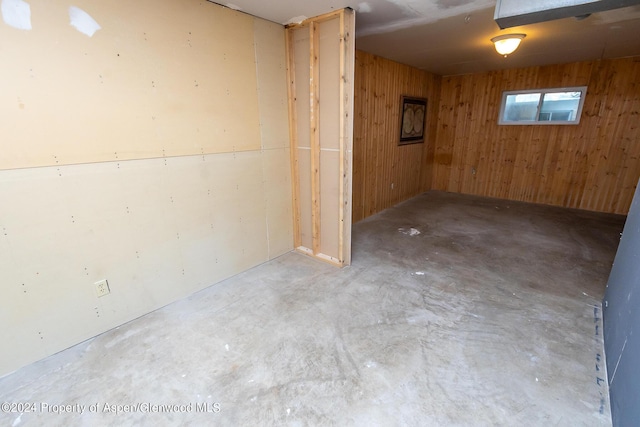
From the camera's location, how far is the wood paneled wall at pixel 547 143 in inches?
190

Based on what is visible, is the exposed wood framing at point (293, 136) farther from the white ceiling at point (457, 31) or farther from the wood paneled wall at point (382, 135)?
the wood paneled wall at point (382, 135)

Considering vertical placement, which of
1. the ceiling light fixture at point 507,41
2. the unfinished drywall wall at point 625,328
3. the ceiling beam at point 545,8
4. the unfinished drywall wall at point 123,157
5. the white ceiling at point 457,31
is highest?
the white ceiling at point 457,31

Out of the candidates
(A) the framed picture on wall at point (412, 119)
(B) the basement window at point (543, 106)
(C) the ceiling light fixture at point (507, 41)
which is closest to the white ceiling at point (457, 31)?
(C) the ceiling light fixture at point (507, 41)

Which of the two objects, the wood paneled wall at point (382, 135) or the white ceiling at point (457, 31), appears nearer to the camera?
the white ceiling at point (457, 31)

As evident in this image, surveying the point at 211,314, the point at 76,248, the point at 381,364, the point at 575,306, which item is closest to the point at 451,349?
the point at 381,364

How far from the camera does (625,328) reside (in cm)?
166

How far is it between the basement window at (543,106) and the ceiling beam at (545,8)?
179 inches

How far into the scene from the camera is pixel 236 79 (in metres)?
2.72

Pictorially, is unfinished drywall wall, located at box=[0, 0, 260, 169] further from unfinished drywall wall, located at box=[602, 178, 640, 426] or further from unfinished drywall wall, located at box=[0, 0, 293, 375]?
unfinished drywall wall, located at box=[602, 178, 640, 426]

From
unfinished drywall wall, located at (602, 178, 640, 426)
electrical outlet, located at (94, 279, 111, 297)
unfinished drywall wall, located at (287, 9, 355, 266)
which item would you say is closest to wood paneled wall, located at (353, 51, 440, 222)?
unfinished drywall wall, located at (287, 9, 355, 266)

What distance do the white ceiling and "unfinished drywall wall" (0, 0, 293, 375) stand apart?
2.11 ft

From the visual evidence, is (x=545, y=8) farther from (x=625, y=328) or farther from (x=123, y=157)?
(x=123, y=157)

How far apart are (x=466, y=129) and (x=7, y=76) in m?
6.87

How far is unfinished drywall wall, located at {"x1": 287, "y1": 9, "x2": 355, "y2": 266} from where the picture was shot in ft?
9.26
